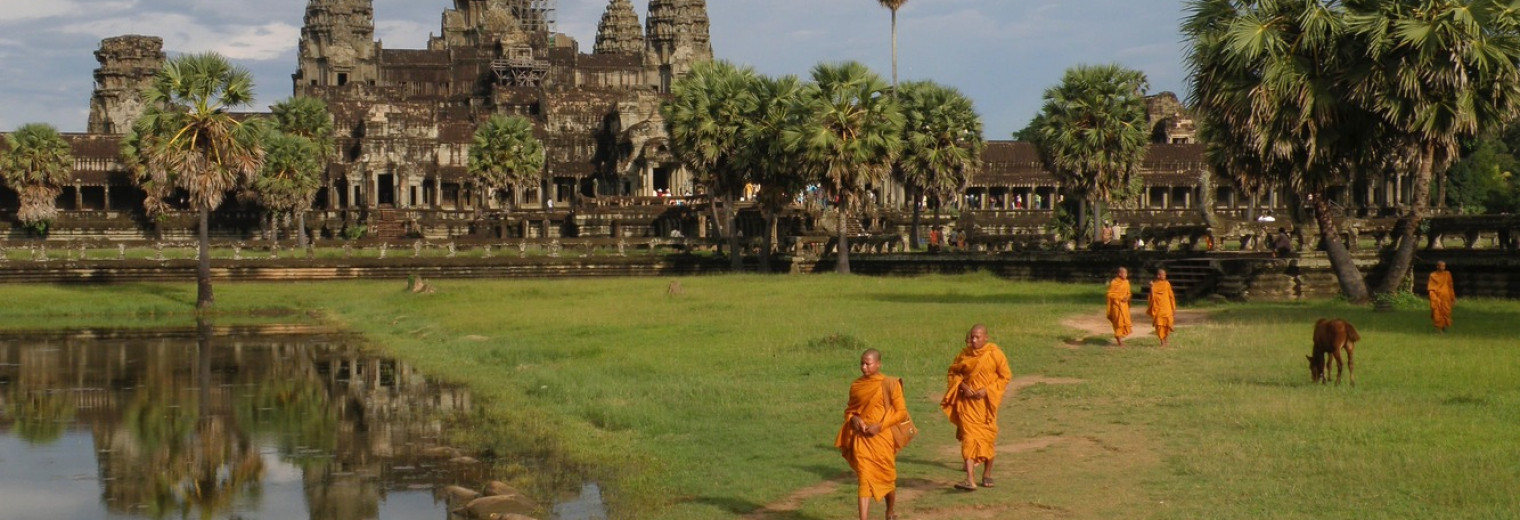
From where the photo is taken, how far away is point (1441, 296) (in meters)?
27.2

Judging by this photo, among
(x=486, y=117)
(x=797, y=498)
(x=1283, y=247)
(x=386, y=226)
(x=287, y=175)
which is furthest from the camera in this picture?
(x=486, y=117)

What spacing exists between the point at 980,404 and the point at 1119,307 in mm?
12586

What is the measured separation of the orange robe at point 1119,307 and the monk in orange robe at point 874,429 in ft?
46.8

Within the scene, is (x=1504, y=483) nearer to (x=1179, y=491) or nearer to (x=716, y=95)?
(x=1179, y=491)

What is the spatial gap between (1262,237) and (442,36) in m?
98.9

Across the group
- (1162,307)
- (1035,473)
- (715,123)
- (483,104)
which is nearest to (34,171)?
(483,104)

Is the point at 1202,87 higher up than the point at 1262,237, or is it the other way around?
the point at 1202,87

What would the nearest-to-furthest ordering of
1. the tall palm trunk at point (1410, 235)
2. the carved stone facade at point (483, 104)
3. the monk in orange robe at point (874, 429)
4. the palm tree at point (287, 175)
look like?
1. the monk in orange robe at point (874, 429)
2. the tall palm trunk at point (1410, 235)
3. the palm tree at point (287, 175)
4. the carved stone facade at point (483, 104)

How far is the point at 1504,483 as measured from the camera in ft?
46.4

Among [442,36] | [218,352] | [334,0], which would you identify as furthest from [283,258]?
[442,36]

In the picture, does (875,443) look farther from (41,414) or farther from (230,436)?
(41,414)

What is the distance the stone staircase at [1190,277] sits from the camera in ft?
126

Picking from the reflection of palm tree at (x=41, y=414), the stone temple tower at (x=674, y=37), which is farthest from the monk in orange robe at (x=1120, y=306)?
the stone temple tower at (x=674, y=37)

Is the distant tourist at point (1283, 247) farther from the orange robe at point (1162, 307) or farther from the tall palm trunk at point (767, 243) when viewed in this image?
the tall palm trunk at point (767, 243)
